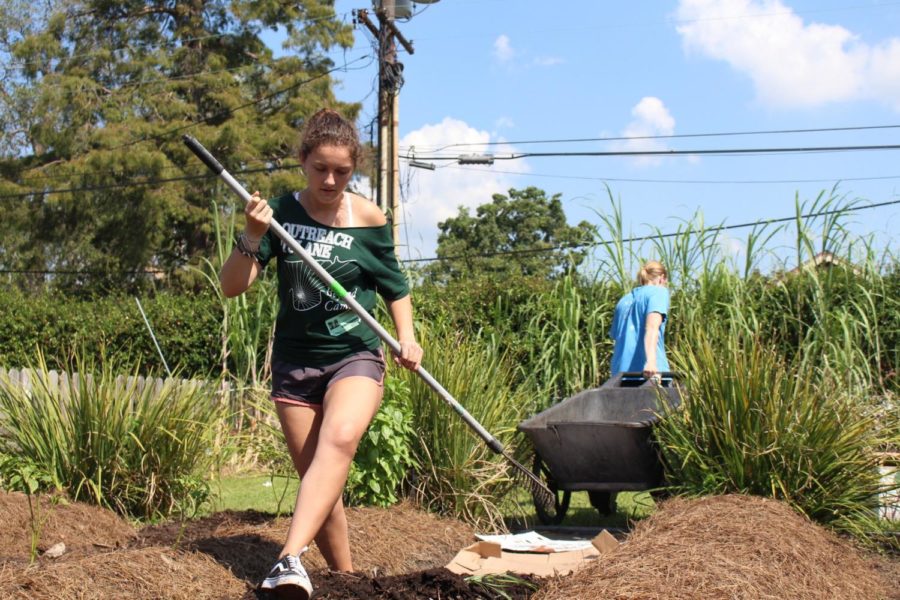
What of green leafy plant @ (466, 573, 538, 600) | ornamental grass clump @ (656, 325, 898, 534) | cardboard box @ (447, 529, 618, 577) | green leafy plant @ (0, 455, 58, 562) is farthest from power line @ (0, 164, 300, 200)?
green leafy plant @ (466, 573, 538, 600)

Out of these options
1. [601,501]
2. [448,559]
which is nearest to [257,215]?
[448,559]

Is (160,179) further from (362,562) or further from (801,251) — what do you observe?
(362,562)

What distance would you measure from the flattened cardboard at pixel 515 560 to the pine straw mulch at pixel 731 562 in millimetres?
453

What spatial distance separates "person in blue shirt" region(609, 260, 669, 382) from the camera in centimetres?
713

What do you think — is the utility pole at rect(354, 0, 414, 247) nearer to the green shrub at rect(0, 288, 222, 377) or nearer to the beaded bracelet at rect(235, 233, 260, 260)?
the green shrub at rect(0, 288, 222, 377)

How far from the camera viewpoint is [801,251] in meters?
8.02

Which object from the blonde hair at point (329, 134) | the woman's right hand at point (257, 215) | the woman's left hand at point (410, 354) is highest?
the blonde hair at point (329, 134)

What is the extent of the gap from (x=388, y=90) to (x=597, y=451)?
13368 mm

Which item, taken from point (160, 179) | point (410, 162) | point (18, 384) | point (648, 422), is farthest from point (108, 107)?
point (648, 422)

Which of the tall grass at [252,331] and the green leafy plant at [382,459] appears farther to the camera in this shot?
the tall grass at [252,331]

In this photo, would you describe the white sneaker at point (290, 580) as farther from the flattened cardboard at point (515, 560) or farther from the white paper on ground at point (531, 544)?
the white paper on ground at point (531, 544)

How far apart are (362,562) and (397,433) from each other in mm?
1121

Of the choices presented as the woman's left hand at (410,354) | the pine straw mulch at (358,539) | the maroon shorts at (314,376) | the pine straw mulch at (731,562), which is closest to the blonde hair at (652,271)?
the pine straw mulch at (358,539)

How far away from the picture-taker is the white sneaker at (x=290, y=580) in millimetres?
3066
